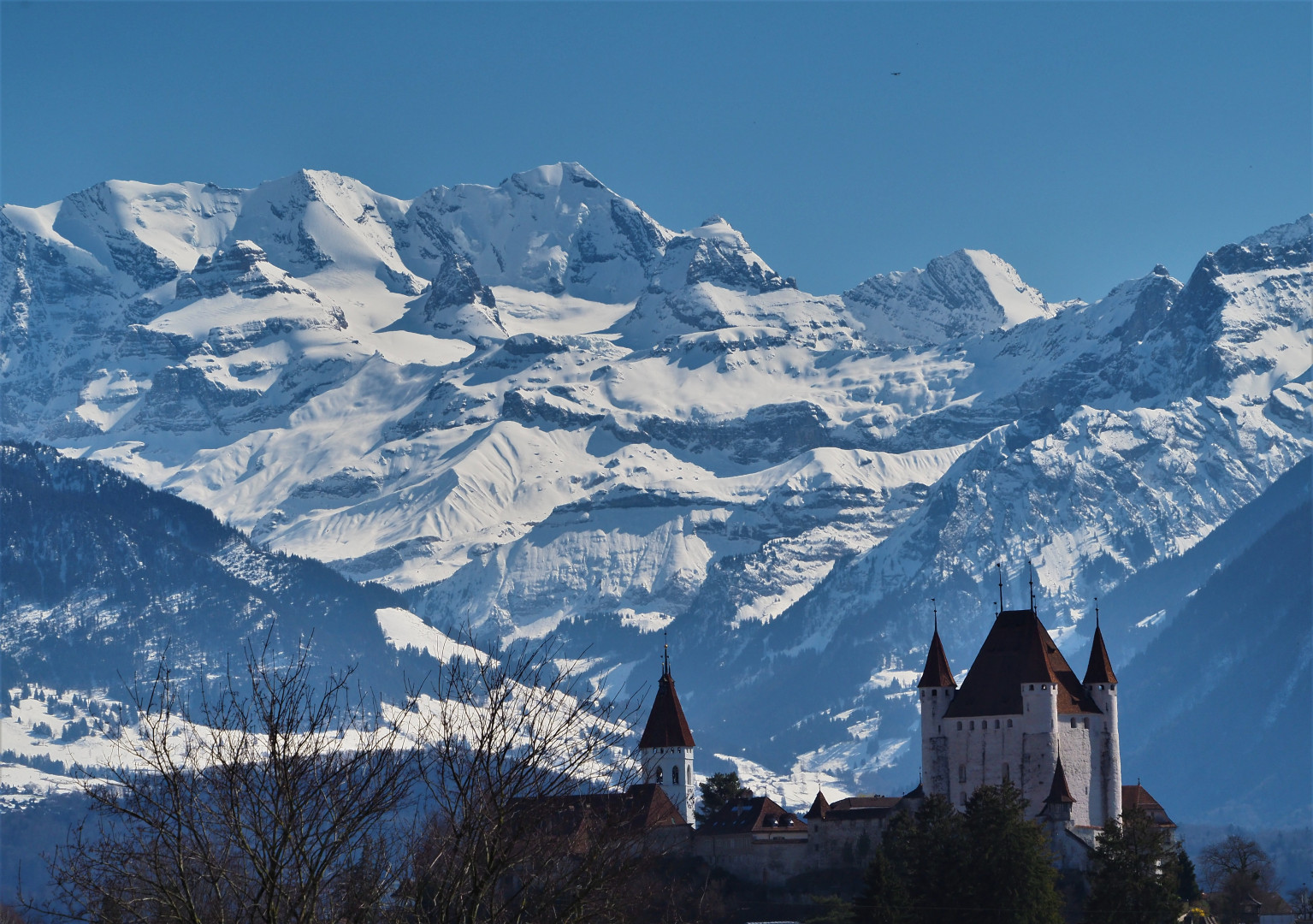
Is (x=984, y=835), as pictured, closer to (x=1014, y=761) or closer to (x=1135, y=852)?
(x=1135, y=852)

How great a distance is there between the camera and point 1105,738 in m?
145

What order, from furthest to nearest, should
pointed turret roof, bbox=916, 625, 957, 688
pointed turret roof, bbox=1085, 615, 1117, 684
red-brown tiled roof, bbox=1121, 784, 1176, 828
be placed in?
pointed turret roof, bbox=916, 625, 957, 688
pointed turret roof, bbox=1085, 615, 1117, 684
red-brown tiled roof, bbox=1121, 784, 1176, 828

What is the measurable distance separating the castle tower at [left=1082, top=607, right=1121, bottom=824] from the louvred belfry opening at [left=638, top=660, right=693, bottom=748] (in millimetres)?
29375

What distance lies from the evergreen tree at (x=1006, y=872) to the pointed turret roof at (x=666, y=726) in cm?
4732

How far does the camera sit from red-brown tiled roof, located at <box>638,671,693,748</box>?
160375 mm

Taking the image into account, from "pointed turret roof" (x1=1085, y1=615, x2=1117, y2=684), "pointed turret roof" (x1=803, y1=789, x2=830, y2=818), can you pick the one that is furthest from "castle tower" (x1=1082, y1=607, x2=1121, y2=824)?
"pointed turret roof" (x1=803, y1=789, x2=830, y2=818)

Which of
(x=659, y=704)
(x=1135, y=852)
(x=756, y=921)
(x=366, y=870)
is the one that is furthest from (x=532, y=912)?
(x=659, y=704)

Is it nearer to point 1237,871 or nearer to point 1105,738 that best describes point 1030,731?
point 1105,738

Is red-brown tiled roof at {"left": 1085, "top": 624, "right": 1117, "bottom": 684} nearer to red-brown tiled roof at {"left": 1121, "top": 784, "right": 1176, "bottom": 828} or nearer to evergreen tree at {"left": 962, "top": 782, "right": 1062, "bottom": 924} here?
red-brown tiled roof at {"left": 1121, "top": 784, "right": 1176, "bottom": 828}

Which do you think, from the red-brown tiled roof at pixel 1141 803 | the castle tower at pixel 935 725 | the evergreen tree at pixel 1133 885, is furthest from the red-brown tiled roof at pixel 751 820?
the evergreen tree at pixel 1133 885

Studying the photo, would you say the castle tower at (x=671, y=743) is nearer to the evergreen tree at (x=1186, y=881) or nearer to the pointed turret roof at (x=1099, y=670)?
the pointed turret roof at (x=1099, y=670)

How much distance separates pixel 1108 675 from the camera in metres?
148

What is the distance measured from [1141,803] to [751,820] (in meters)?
27.2

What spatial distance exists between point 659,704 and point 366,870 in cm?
11724
